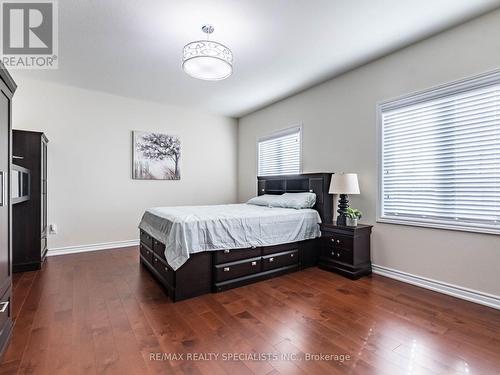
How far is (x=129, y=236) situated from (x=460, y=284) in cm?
480

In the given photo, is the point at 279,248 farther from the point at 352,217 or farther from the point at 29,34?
the point at 29,34

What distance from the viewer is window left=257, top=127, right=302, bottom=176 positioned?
14.9 ft

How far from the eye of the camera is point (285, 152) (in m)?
4.77

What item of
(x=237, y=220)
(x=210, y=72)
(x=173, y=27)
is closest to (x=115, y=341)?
(x=237, y=220)

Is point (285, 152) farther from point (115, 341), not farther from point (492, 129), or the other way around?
point (115, 341)

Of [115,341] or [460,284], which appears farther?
[460,284]

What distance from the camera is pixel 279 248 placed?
3201 mm

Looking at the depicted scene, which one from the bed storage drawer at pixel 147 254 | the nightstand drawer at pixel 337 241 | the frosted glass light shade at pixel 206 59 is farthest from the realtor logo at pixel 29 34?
the nightstand drawer at pixel 337 241

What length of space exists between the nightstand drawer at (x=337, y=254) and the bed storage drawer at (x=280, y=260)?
→ 1.30 feet

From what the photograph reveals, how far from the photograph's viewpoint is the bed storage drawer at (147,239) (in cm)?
318

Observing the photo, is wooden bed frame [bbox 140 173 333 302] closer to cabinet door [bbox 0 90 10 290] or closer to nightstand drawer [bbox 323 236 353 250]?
nightstand drawer [bbox 323 236 353 250]

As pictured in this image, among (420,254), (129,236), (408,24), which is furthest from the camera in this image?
(129,236)

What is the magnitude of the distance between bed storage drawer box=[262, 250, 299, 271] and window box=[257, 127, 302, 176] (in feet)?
5.45

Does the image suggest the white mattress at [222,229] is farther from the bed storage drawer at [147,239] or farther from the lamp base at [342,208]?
the lamp base at [342,208]
